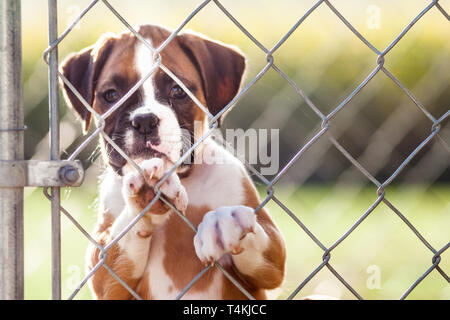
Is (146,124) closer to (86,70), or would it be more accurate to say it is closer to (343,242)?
(86,70)

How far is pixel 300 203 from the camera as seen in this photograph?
4562 mm

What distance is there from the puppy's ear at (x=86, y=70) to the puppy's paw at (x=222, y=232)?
28.1 inches

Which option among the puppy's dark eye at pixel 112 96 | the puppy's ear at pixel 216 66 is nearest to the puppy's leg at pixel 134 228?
the puppy's dark eye at pixel 112 96

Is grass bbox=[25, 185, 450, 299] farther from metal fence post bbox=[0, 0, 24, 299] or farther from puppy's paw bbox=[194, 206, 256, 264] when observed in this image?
metal fence post bbox=[0, 0, 24, 299]

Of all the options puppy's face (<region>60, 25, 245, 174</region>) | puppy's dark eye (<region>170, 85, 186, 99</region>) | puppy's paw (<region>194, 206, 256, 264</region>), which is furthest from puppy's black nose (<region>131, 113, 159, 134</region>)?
puppy's paw (<region>194, 206, 256, 264</region>)

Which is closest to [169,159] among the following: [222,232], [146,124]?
[146,124]

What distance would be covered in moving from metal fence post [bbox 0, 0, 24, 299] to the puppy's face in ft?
2.19

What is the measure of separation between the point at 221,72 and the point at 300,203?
8.47 feet

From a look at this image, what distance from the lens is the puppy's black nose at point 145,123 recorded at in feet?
6.03

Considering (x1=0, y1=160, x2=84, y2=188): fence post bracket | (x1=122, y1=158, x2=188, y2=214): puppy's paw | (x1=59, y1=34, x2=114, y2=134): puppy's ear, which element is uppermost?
(x1=59, y1=34, x2=114, y2=134): puppy's ear

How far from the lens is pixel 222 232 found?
4.71 feet

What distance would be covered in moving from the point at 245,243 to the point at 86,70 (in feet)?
2.46

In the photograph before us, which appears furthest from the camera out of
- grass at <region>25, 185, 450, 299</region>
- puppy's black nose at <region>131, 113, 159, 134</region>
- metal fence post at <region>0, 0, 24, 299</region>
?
grass at <region>25, 185, 450, 299</region>

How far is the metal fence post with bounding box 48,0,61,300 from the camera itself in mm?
1186
